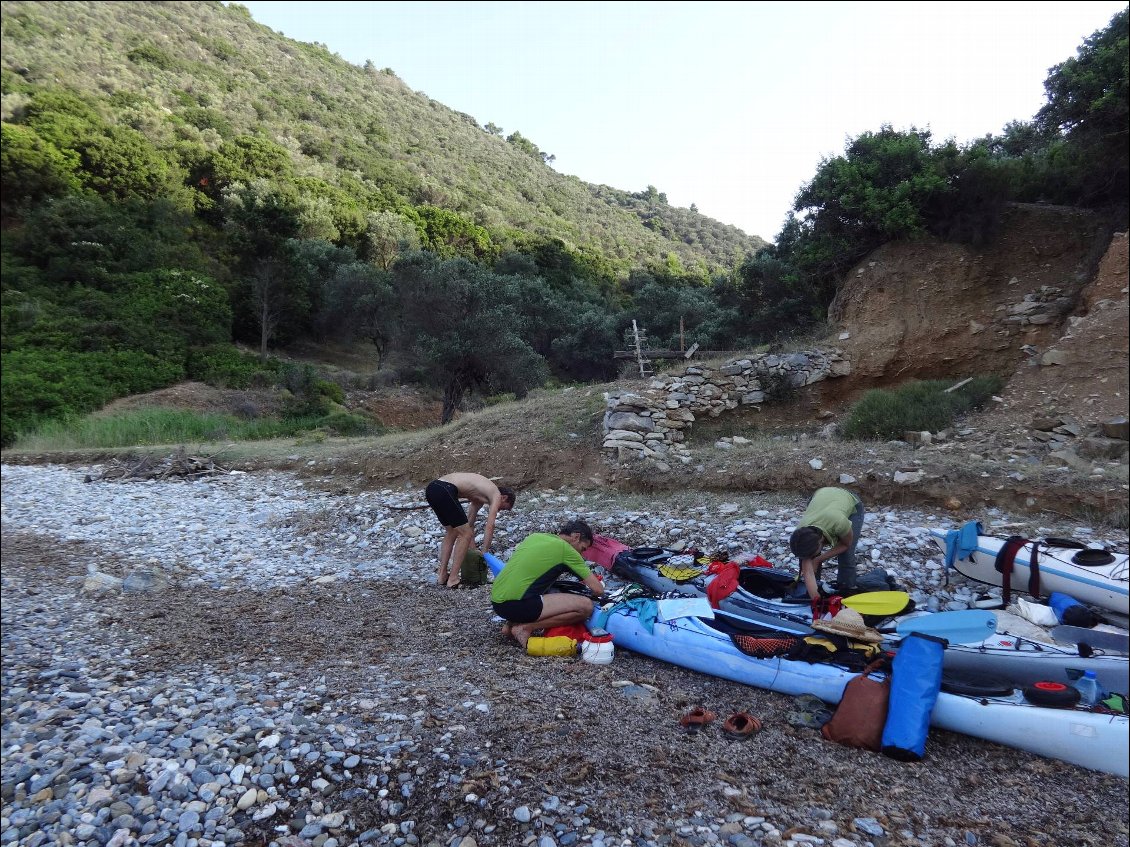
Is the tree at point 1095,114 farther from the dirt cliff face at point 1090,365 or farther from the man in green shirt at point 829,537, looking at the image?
the man in green shirt at point 829,537

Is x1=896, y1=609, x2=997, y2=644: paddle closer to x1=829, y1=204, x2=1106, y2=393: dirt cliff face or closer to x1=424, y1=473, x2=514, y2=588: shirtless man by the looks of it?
x1=424, y1=473, x2=514, y2=588: shirtless man

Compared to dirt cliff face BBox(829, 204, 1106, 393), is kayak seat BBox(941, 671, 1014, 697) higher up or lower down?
lower down

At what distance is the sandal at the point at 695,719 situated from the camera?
329cm

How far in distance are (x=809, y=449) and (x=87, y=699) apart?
26.3 feet

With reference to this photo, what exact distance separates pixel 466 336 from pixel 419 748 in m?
15.2

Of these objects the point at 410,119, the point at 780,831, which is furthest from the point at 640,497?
the point at 410,119

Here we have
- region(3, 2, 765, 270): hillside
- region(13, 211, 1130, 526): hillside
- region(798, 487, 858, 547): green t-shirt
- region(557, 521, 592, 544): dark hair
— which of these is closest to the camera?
region(798, 487, 858, 547): green t-shirt

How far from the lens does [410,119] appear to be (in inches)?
2559

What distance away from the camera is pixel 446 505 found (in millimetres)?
5988

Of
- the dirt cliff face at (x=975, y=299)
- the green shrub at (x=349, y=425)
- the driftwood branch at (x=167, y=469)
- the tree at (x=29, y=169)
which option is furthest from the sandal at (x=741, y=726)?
the tree at (x=29, y=169)

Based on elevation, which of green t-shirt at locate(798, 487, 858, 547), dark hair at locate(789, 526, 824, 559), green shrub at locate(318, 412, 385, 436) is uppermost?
green t-shirt at locate(798, 487, 858, 547)

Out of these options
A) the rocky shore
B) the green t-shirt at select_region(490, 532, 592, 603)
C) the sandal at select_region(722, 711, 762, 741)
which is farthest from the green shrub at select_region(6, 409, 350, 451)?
the sandal at select_region(722, 711, 762, 741)

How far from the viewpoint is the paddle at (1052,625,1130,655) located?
350cm

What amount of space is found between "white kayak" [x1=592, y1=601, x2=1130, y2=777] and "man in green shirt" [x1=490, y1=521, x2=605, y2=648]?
1.63 ft
